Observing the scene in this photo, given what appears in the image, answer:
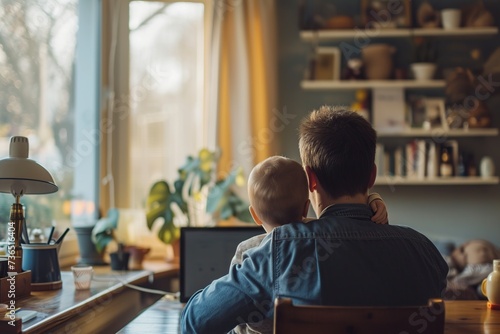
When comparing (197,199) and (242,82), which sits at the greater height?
(242,82)

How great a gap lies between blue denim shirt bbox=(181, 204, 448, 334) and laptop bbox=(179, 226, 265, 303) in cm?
76

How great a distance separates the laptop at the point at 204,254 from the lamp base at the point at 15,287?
477mm

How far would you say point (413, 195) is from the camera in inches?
160

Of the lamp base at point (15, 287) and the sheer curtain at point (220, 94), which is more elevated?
the sheer curtain at point (220, 94)

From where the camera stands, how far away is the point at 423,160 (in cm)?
384

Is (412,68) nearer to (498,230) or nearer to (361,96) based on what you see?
(361,96)

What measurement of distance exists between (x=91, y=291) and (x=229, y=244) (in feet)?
1.66

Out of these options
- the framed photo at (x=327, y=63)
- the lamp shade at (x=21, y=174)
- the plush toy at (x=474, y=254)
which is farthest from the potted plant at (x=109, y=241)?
the plush toy at (x=474, y=254)

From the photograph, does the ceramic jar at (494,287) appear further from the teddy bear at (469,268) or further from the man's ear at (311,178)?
the teddy bear at (469,268)

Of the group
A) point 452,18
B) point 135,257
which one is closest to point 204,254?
point 135,257

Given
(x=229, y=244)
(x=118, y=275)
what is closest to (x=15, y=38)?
(x=118, y=275)

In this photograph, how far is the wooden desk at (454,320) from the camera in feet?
5.49

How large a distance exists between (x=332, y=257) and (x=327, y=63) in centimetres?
279

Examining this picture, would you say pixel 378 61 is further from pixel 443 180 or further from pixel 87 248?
pixel 87 248
